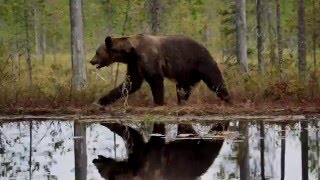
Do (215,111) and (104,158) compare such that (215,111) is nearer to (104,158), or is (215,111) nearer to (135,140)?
(135,140)

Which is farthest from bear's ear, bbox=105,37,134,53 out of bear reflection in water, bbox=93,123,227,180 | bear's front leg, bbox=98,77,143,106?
bear reflection in water, bbox=93,123,227,180

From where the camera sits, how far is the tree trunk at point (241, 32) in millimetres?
21438

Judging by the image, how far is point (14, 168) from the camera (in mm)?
8977

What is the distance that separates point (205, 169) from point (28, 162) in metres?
2.74

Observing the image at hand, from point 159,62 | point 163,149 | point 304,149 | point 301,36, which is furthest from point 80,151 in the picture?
point 301,36

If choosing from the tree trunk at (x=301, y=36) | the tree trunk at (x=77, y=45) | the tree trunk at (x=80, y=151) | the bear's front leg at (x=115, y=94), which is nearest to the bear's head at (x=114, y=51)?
the bear's front leg at (x=115, y=94)

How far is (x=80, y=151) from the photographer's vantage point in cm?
1042

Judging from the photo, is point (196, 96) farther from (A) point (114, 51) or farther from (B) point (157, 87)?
(A) point (114, 51)

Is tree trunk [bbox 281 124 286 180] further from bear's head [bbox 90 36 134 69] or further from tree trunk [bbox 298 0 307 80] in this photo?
tree trunk [bbox 298 0 307 80]

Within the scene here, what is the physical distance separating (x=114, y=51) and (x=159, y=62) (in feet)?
3.91

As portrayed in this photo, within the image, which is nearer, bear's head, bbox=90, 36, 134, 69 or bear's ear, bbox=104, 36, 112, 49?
bear's ear, bbox=104, 36, 112, 49

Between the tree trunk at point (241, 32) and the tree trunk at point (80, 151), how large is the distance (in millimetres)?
9035

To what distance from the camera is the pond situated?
335 inches

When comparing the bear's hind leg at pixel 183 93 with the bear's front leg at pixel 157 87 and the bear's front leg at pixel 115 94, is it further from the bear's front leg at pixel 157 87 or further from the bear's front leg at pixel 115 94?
the bear's front leg at pixel 115 94
